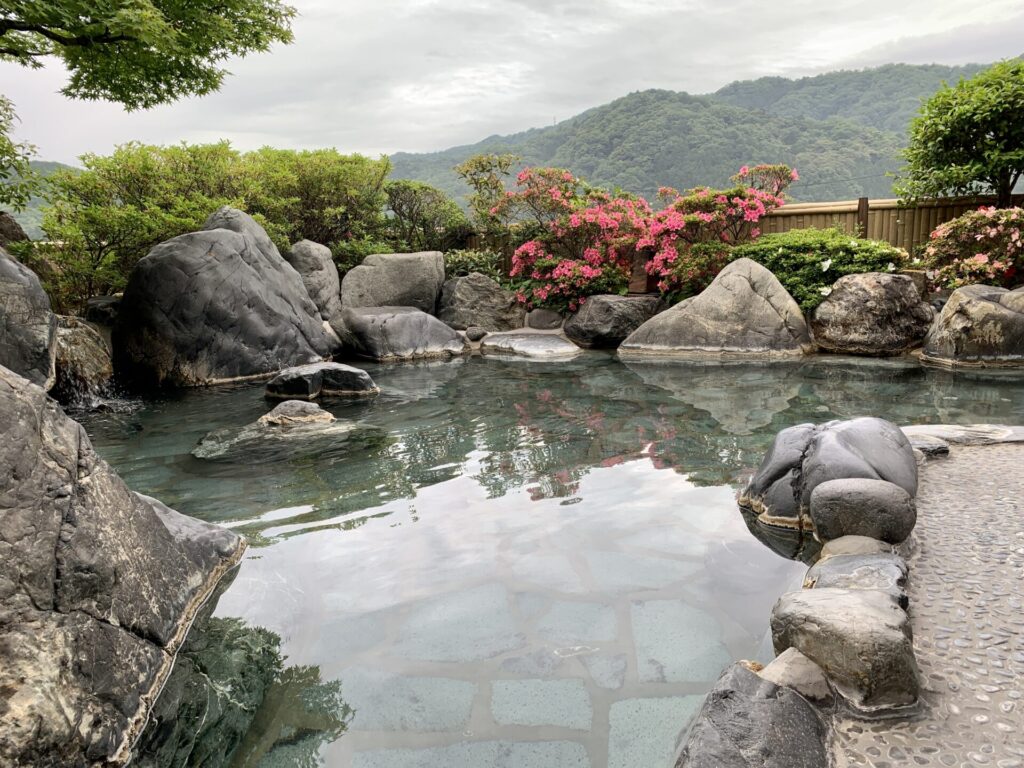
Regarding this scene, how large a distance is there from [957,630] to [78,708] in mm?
3569

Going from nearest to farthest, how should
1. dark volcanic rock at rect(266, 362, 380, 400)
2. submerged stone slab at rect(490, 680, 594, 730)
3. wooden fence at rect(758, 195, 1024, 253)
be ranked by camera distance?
submerged stone slab at rect(490, 680, 594, 730)
dark volcanic rock at rect(266, 362, 380, 400)
wooden fence at rect(758, 195, 1024, 253)

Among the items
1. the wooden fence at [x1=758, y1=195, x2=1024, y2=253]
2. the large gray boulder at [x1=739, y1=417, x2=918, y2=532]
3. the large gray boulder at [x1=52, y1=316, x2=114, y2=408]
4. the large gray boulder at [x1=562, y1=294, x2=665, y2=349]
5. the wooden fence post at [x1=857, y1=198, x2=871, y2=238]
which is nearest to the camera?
the large gray boulder at [x1=739, y1=417, x2=918, y2=532]

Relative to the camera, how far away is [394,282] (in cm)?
1509

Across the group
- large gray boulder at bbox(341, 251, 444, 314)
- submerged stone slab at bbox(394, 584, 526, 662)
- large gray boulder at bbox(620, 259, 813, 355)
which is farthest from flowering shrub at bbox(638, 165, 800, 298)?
submerged stone slab at bbox(394, 584, 526, 662)

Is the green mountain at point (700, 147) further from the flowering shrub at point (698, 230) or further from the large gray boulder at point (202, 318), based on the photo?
the large gray boulder at point (202, 318)

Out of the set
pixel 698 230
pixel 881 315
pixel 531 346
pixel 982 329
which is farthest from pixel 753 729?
pixel 698 230

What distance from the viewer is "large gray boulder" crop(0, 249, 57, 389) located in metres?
7.07

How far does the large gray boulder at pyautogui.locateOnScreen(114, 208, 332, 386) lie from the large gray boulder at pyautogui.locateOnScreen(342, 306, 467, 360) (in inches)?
66.2

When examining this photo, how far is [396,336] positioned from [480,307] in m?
2.68

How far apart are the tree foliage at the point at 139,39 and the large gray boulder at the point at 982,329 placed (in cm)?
1162

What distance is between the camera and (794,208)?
14.0m

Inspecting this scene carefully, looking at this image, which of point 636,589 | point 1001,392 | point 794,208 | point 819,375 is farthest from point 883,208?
point 636,589

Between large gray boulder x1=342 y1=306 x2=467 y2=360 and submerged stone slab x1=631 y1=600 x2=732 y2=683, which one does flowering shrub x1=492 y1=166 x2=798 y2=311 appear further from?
submerged stone slab x1=631 y1=600 x2=732 y2=683

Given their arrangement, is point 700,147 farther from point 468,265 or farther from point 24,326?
point 24,326
